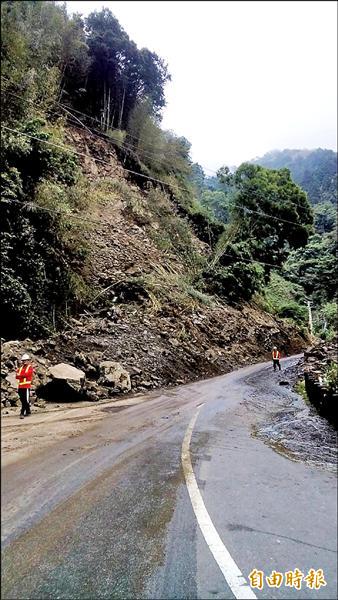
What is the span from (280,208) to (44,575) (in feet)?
104

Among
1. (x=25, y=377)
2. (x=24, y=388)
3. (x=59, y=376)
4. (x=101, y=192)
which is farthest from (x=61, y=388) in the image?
(x=101, y=192)

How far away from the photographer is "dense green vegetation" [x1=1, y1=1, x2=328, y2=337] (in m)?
13.2

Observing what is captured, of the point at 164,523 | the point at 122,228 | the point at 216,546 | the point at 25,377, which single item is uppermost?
the point at 122,228

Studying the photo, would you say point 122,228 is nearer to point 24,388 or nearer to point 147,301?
point 147,301

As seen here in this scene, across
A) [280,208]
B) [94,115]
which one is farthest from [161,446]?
[280,208]

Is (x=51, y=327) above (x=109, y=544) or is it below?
above

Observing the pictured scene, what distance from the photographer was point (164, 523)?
3387 millimetres

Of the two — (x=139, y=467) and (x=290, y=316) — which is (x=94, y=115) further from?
(x=139, y=467)

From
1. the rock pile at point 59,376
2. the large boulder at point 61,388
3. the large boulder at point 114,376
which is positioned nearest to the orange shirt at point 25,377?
the rock pile at point 59,376

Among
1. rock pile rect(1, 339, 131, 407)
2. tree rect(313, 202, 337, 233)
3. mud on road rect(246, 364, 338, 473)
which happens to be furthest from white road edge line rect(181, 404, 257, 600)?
tree rect(313, 202, 337, 233)

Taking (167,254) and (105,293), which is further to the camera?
(167,254)

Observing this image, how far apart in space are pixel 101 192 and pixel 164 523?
68.4 ft

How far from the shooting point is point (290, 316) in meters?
35.1

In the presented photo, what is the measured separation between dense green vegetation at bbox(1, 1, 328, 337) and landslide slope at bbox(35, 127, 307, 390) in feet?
1.38
